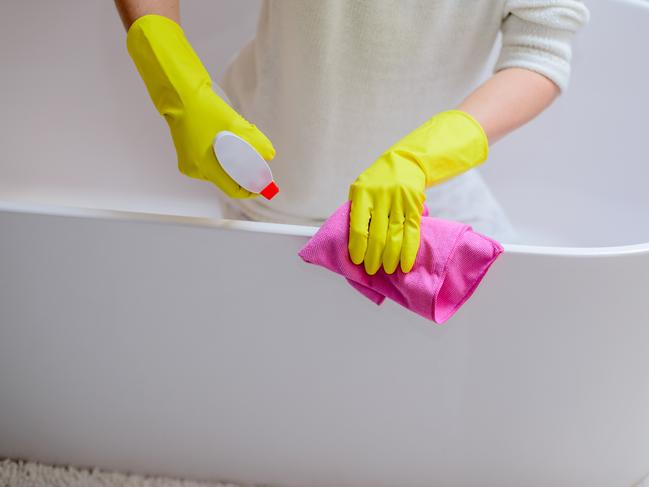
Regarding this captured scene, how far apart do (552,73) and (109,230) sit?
54 centimetres

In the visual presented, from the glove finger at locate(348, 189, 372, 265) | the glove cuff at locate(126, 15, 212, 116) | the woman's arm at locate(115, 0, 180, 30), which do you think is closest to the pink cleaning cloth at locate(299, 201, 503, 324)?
the glove finger at locate(348, 189, 372, 265)

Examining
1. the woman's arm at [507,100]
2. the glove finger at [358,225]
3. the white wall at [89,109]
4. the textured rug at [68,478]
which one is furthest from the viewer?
the white wall at [89,109]

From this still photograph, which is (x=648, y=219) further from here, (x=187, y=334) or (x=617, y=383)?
(x=187, y=334)

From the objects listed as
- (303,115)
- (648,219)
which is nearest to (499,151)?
(648,219)

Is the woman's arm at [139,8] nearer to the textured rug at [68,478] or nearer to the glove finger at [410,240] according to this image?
the glove finger at [410,240]

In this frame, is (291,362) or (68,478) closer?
(291,362)

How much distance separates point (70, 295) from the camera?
917 mm

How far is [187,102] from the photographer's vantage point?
882mm

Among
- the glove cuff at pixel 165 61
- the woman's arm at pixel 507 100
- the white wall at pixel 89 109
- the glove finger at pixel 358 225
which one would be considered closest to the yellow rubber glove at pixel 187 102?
the glove cuff at pixel 165 61

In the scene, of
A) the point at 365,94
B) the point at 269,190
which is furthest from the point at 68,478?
the point at 365,94

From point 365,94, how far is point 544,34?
0.75 feet

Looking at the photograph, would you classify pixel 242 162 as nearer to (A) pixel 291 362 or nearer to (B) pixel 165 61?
(B) pixel 165 61

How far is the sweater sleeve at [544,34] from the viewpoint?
92 centimetres

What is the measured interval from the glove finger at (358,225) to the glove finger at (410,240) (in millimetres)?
39
